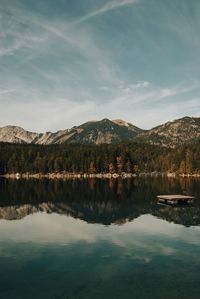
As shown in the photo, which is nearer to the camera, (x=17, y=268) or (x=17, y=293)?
(x=17, y=293)

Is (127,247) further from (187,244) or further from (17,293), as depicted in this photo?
(17,293)

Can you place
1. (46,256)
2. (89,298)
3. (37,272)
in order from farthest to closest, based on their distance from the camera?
(46,256)
(37,272)
(89,298)

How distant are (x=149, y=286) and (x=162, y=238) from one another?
2423cm

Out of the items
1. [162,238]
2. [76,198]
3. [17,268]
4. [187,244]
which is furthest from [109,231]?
[76,198]

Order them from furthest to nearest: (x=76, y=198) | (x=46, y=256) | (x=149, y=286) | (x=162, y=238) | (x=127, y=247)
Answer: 1. (x=76, y=198)
2. (x=162, y=238)
3. (x=127, y=247)
4. (x=46, y=256)
5. (x=149, y=286)

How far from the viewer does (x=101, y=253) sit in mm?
52062

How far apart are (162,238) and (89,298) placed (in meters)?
29.2

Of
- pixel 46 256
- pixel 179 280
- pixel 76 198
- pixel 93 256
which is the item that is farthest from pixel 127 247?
pixel 76 198

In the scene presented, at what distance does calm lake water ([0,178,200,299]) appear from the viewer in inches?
1473

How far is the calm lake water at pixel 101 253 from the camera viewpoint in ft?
123

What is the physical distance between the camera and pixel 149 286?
3797cm

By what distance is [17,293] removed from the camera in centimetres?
3641

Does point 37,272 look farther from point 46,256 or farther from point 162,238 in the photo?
point 162,238

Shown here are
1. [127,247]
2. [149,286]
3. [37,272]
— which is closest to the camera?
[149,286]
